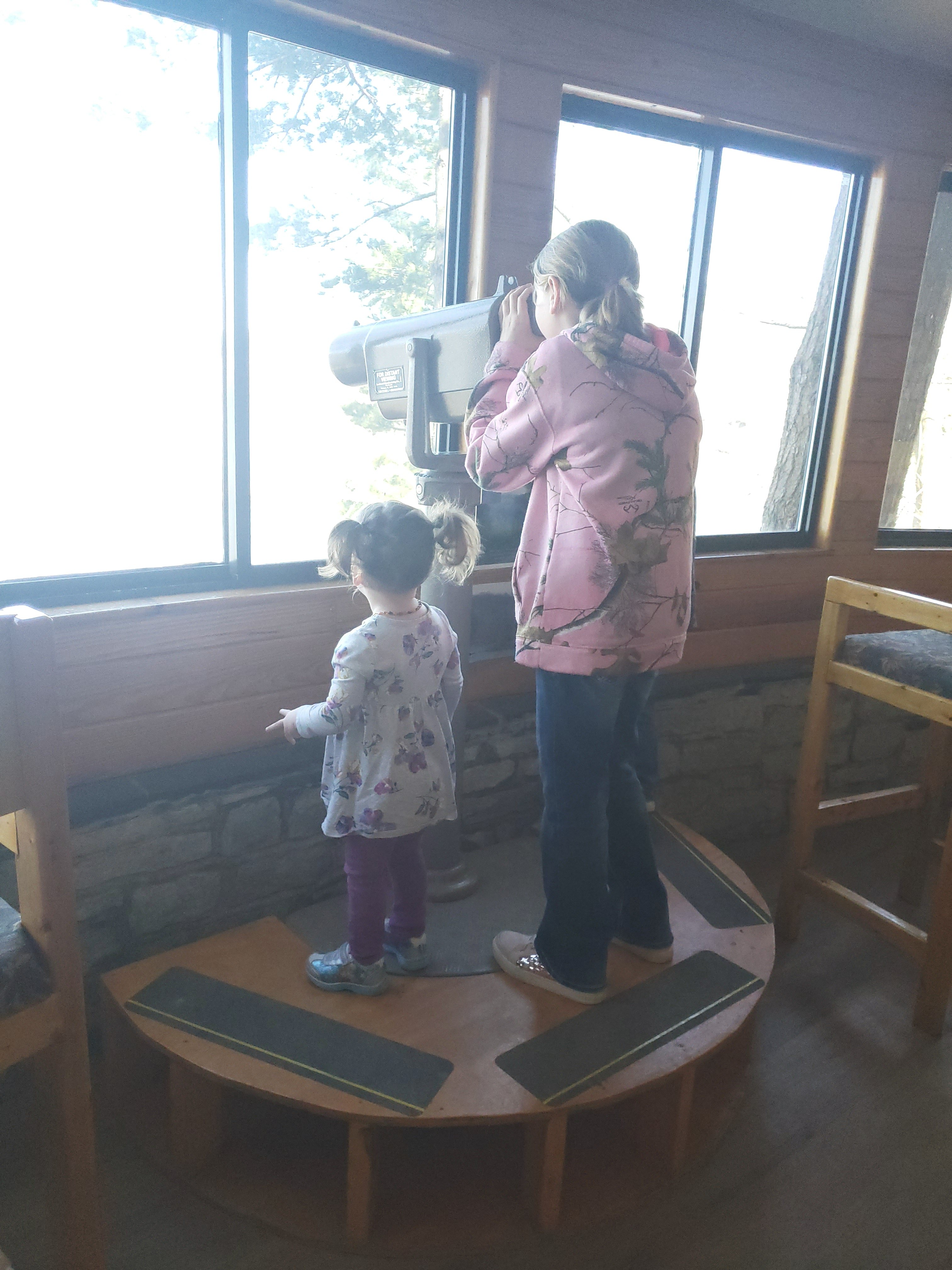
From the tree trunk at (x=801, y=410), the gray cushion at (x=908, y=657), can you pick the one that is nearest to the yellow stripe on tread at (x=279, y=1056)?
the gray cushion at (x=908, y=657)

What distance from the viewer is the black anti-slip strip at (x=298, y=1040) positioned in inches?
55.7

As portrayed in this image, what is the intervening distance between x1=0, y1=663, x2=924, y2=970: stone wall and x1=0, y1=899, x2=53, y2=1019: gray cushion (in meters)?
0.63

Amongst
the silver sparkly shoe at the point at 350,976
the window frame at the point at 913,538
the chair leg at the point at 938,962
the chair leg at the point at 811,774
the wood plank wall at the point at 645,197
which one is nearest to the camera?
the silver sparkly shoe at the point at 350,976

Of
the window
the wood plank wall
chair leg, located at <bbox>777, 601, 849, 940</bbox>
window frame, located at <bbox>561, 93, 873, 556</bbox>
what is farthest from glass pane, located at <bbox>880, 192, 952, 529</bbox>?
the window

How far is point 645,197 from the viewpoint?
93.2 inches

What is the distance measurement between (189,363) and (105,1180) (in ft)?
4.87

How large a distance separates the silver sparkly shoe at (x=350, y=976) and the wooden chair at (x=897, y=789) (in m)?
1.12

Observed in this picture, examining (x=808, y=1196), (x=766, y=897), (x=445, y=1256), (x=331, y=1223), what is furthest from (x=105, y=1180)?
(x=766, y=897)

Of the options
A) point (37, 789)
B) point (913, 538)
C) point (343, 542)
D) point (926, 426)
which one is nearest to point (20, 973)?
point (37, 789)

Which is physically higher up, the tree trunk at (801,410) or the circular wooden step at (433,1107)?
the tree trunk at (801,410)

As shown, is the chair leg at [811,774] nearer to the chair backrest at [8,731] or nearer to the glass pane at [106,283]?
the glass pane at [106,283]

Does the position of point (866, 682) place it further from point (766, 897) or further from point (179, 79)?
point (179, 79)

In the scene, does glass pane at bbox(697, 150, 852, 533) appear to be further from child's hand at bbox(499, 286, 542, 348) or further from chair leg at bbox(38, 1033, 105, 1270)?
chair leg at bbox(38, 1033, 105, 1270)

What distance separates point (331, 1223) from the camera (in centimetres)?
144
